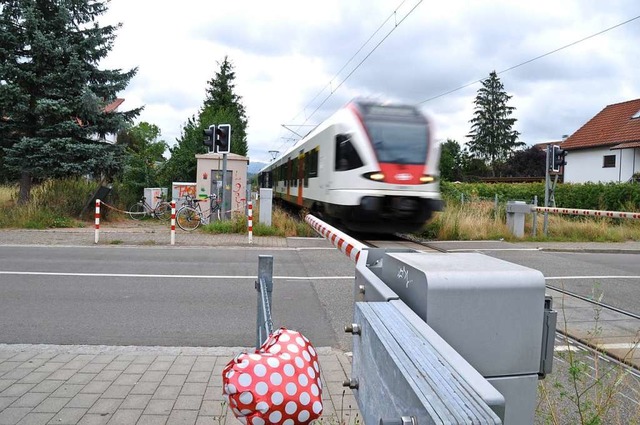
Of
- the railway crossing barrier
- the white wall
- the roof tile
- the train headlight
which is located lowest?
the railway crossing barrier

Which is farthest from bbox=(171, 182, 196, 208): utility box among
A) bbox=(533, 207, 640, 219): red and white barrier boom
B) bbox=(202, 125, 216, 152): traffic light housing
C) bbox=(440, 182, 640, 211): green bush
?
bbox=(533, 207, 640, 219): red and white barrier boom

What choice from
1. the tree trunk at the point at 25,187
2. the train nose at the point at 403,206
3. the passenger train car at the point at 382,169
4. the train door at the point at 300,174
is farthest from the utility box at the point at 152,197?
the train nose at the point at 403,206

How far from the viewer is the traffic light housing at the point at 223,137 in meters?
15.6

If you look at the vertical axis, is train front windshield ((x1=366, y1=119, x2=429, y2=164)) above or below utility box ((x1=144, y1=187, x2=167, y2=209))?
above

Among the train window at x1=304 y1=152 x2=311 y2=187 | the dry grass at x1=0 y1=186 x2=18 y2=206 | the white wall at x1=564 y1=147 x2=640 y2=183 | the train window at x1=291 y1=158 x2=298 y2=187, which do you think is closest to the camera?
the train window at x1=304 y1=152 x2=311 y2=187

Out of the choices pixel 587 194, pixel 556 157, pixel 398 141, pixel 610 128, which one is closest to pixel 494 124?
pixel 610 128

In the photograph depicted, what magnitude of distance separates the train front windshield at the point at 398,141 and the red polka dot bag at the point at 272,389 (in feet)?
35.1

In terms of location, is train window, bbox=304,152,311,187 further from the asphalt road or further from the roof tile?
the roof tile

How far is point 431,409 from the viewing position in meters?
1.03

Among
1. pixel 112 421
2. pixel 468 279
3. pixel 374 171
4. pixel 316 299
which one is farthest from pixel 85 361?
pixel 374 171

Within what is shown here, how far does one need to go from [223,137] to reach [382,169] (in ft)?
18.2

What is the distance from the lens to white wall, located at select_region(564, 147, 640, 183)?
39875 mm

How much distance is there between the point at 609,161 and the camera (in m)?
42.5

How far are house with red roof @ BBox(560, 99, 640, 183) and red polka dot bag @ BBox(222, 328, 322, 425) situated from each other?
42.7 m
